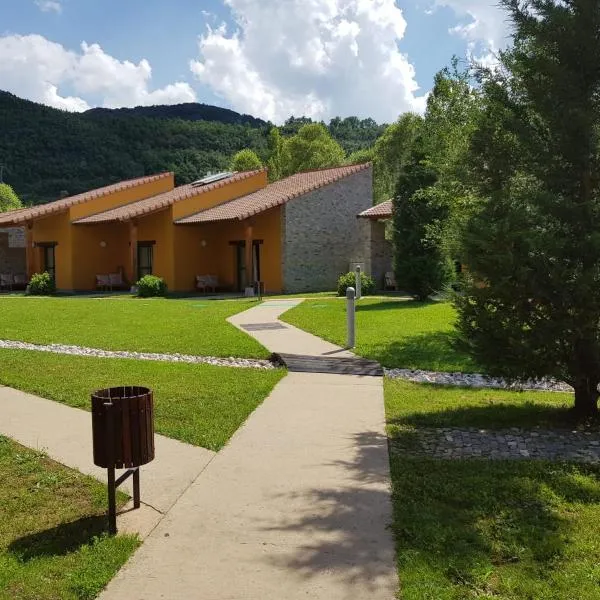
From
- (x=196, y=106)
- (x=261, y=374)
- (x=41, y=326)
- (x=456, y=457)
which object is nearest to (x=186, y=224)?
(x=41, y=326)

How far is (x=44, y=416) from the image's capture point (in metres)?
6.97

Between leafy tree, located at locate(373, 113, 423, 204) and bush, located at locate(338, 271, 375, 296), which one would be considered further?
leafy tree, located at locate(373, 113, 423, 204)

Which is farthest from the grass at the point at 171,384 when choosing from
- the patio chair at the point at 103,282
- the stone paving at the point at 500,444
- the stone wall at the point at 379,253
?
the patio chair at the point at 103,282

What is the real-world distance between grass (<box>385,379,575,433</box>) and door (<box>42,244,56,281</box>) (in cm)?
2452

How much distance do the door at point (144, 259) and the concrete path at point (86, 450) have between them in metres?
20.6

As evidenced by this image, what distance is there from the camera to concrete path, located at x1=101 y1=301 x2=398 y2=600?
340cm

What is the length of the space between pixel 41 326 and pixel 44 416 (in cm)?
847

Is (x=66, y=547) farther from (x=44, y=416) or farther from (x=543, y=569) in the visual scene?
(x=44, y=416)

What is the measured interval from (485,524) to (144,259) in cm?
2572

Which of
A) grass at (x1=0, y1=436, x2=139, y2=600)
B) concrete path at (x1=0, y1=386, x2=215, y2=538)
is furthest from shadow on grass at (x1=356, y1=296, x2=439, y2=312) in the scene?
grass at (x1=0, y1=436, x2=139, y2=600)

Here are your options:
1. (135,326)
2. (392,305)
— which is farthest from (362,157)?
(135,326)

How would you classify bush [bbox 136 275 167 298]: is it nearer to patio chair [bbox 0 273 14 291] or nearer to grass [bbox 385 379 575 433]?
patio chair [bbox 0 273 14 291]

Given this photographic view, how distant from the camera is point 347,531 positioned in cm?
406

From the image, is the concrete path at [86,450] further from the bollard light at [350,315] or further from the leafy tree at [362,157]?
the leafy tree at [362,157]
